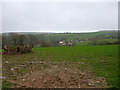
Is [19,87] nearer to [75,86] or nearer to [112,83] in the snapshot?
[75,86]

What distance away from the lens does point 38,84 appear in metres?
5.81

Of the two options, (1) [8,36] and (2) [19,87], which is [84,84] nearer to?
(2) [19,87]

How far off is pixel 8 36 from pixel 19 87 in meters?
44.5

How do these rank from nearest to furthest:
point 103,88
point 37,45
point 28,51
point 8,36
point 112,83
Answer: point 103,88 < point 112,83 < point 28,51 < point 8,36 < point 37,45

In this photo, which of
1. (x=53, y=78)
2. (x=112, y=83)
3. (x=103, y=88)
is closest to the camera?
(x=103, y=88)

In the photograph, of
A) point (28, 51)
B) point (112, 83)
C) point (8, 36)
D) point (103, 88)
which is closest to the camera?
point (103, 88)

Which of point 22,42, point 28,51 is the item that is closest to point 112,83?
point 28,51

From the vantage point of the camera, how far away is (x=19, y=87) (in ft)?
18.2

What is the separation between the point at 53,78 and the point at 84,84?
1.60 meters

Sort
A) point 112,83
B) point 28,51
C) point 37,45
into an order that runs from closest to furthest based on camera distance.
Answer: point 112,83 < point 28,51 < point 37,45

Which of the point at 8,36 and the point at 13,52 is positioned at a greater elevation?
the point at 8,36

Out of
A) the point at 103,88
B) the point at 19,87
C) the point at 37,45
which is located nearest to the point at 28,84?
the point at 19,87

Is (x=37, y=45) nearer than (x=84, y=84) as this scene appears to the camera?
No

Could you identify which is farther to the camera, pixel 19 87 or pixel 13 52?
pixel 13 52
